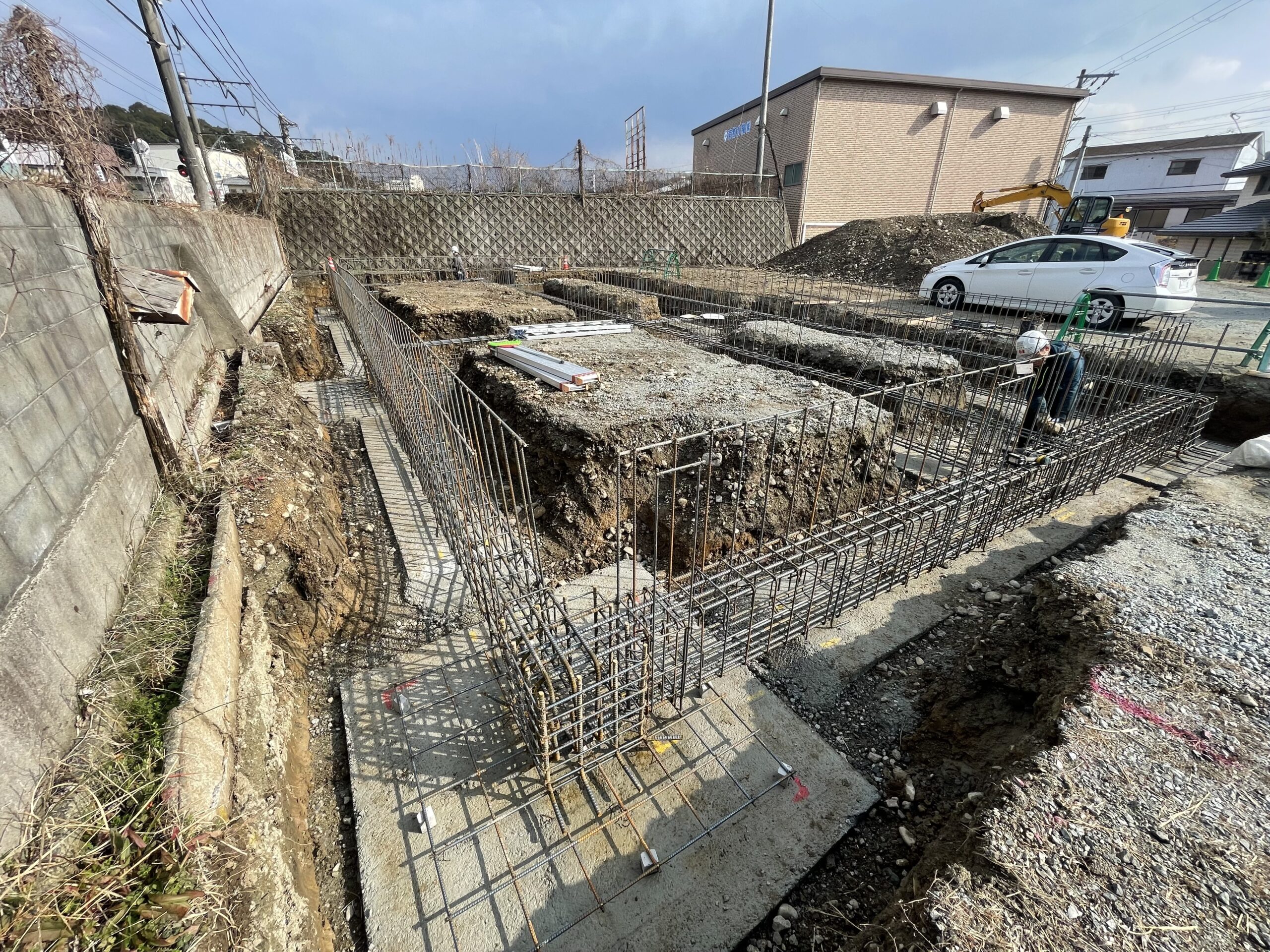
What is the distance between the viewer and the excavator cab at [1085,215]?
743 inches

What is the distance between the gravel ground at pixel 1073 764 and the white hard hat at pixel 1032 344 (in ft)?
6.34

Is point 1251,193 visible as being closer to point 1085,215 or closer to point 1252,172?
point 1252,172

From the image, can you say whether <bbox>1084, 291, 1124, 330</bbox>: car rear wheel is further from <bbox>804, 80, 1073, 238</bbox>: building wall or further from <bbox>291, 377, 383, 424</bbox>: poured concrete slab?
<bbox>804, 80, 1073, 238</bbox>: building wall

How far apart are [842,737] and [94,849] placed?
10.2 feet

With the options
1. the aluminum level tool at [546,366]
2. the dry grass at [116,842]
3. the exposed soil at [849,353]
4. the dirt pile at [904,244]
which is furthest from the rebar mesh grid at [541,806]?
the dirt pile at [904,244]

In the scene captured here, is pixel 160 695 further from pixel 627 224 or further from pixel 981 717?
pixel 627 224

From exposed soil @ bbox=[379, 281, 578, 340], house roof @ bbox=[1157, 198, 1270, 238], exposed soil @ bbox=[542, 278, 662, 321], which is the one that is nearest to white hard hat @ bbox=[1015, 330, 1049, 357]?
exposed soil @ bbox=[542, 278, 662, 321]

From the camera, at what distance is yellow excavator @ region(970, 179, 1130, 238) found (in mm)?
13055

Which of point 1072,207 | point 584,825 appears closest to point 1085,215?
point 1072,207

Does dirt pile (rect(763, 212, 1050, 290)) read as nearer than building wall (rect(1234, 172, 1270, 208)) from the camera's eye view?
Yes

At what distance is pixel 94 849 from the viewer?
161 cm

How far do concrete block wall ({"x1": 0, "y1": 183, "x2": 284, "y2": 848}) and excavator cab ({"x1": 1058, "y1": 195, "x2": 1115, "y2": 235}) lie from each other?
24716 millimetres

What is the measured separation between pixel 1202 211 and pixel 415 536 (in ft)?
157

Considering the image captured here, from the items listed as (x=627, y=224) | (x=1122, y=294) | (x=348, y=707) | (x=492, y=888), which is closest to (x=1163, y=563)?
(x=492, y=888)
